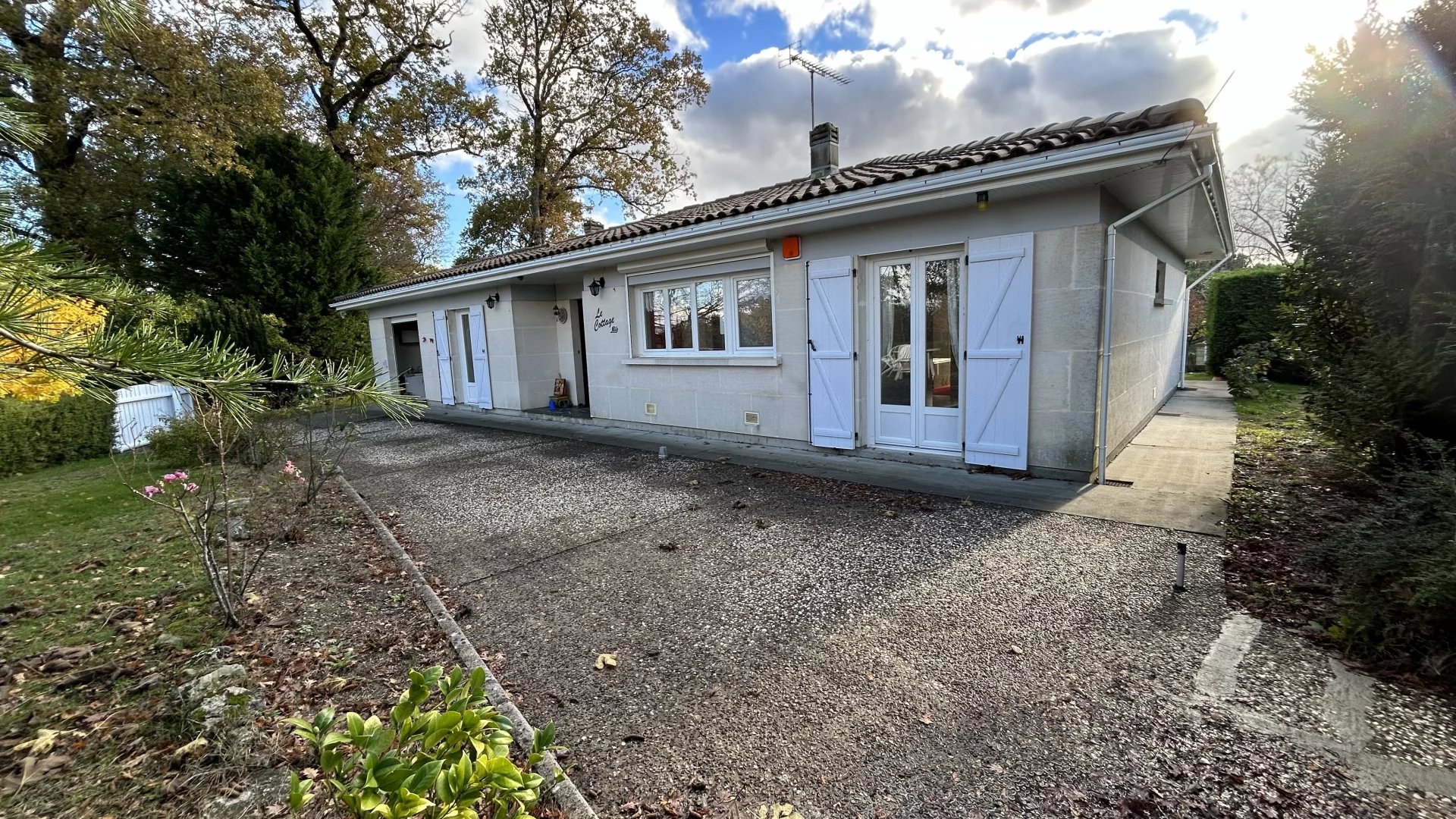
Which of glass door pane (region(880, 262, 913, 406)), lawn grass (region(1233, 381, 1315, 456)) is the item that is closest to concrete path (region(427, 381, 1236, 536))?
lawn grass (region(1233, 381, 1315, 456))

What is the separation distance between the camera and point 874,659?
2840mm

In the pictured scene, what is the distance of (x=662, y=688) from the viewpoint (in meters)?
2.68

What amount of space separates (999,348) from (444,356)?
11945 millimetres

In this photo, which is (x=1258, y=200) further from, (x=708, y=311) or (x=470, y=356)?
(x=470, y=356)

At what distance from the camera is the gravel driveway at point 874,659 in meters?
2.05

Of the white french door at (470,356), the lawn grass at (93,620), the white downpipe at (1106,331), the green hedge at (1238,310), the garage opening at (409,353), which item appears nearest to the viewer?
the lawn grass at (93,620)

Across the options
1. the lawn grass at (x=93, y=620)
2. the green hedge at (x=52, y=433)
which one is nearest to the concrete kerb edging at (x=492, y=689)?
the lawn grass at (x=93, y=620)

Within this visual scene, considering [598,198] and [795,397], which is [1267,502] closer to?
[795,397]

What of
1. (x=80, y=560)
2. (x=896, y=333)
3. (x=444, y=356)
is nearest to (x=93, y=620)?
(x=80, y=560)

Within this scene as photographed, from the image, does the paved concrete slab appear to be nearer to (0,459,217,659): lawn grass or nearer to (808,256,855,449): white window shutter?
(808,256,855,449): white window shutter

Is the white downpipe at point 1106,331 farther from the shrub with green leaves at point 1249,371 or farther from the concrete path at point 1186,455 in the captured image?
the shrub with green leaves at point 1249,371

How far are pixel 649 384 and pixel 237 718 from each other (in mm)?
7135

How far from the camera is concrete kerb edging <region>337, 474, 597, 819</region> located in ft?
6.53

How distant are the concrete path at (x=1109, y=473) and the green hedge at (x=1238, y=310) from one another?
5.80 m
